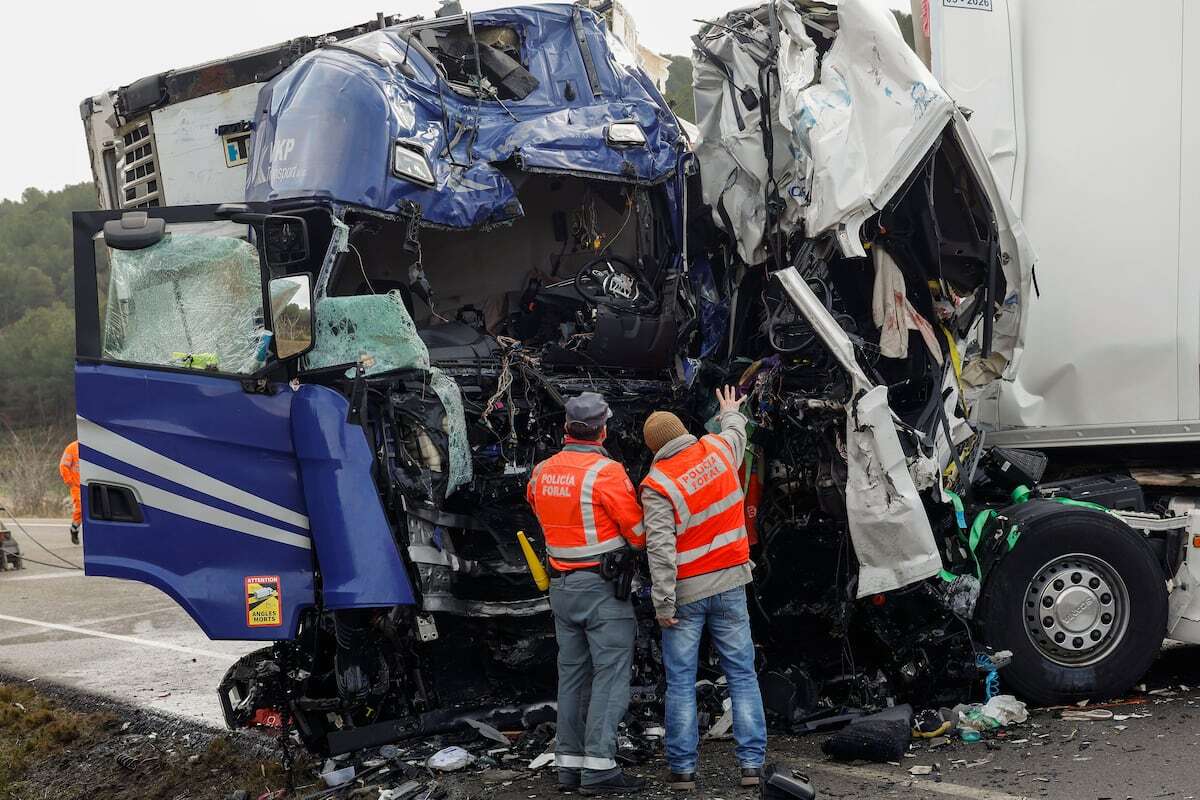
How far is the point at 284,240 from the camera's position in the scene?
4953 millimetres

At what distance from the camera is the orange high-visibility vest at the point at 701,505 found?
4770mm

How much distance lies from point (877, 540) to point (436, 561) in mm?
1848

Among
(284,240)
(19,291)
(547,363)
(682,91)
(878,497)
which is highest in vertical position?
(19,291)

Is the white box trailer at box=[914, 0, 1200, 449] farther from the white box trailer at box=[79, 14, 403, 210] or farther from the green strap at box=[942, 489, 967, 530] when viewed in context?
the white box trailer at box=[79, 14, 403, 210]

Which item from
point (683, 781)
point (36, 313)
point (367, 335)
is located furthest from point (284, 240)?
point (36, 313)

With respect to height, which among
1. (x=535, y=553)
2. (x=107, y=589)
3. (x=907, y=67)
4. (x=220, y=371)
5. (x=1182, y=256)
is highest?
(x=907, y=67)

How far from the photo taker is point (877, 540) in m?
5.27

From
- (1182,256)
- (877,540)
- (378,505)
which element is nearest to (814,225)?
(877,540)

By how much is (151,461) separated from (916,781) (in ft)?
10.5

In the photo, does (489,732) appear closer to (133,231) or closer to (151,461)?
(151,461)

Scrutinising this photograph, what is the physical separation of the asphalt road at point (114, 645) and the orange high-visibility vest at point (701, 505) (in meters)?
3.04

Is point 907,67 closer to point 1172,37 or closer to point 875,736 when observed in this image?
point 1172,37

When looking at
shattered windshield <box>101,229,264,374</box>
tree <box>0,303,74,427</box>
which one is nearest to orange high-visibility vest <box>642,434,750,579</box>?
shattered windshield <box>101,229,264,374</box>

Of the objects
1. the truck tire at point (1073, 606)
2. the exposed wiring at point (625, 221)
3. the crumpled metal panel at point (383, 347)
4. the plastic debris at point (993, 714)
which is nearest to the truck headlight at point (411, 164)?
the crumpled metal panel at point (383, 347)
